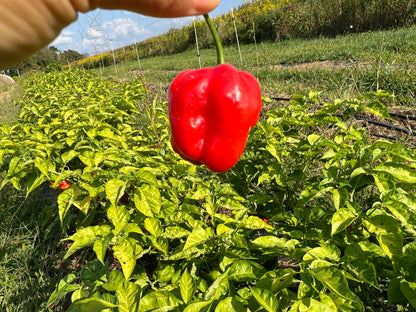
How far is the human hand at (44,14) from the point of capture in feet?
1.10

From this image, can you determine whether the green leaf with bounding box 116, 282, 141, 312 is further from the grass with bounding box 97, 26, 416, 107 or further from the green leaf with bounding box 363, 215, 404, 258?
the grass with bounding box 97, 26, 416, 107

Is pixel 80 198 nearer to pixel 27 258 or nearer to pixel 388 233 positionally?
pixel 27 258

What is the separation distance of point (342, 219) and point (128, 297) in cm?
63

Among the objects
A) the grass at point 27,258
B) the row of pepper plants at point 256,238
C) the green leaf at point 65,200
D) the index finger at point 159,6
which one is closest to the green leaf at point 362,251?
the row of pepper plants at point 256,238

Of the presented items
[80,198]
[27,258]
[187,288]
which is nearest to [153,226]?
[187,288]

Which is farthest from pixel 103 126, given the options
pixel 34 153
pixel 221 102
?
pixel 221 102

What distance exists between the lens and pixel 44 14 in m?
0.36

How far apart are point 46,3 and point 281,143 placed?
133 cm

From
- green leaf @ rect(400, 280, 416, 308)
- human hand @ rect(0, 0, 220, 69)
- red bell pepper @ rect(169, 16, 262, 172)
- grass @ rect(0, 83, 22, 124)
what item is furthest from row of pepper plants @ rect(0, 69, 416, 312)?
grass @ rect(0, 83, 22, 124)

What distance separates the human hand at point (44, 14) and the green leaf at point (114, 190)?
0.84m

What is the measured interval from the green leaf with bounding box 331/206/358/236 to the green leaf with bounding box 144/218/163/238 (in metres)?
0.58

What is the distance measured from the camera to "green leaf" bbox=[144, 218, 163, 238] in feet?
3.94

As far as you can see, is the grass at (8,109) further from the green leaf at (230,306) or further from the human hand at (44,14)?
the human hand at (44,14)

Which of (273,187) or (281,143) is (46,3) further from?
(273,187)
